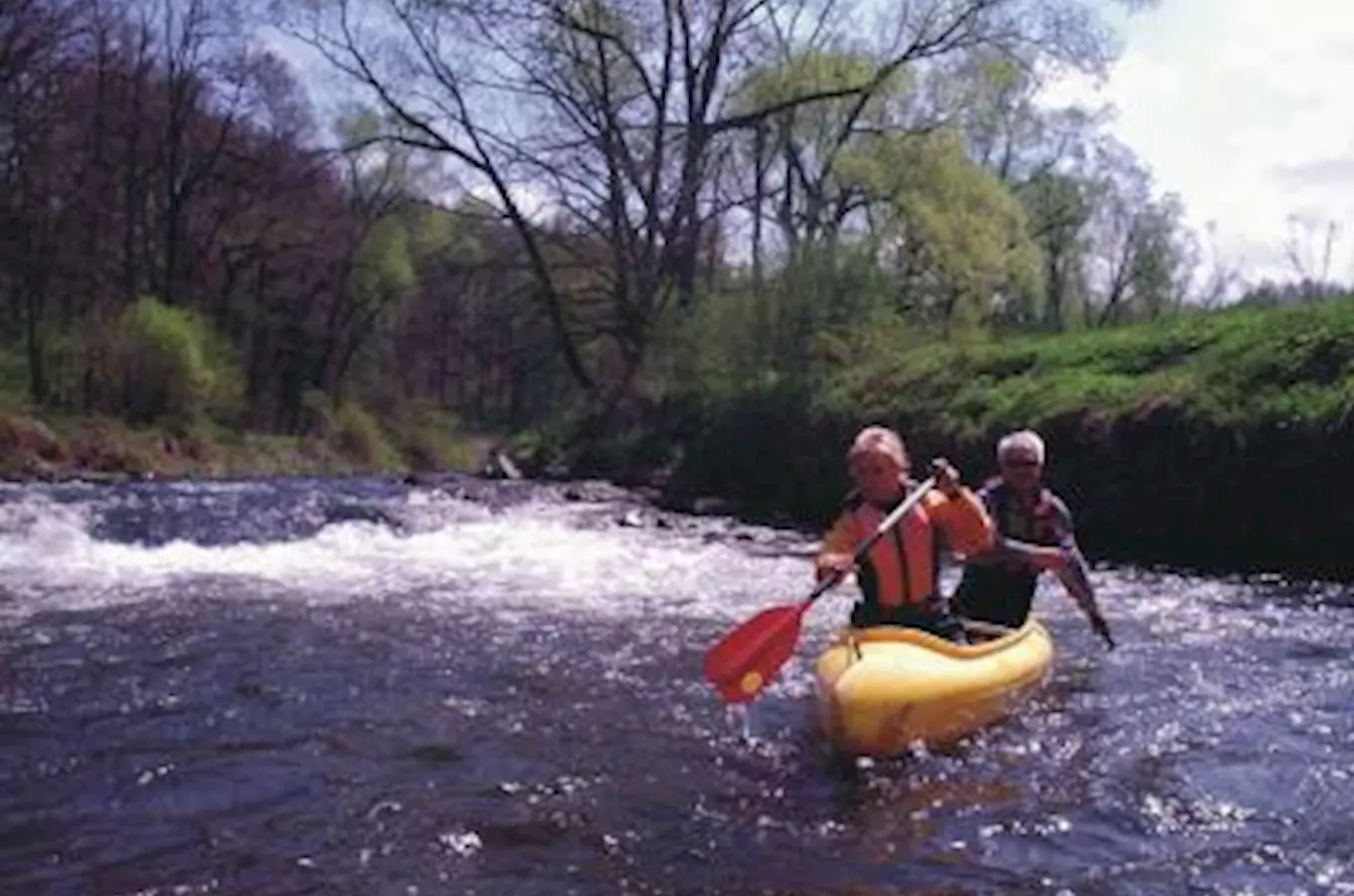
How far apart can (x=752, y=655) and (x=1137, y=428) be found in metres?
8.72

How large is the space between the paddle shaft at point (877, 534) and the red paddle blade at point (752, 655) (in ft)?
0.29

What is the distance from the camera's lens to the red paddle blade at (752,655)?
588cm

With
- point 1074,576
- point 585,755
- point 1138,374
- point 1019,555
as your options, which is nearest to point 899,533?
point 1019,555

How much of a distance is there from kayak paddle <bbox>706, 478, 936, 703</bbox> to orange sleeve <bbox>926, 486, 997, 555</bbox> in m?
0.68

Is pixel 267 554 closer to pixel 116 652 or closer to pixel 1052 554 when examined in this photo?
pixel 116 652

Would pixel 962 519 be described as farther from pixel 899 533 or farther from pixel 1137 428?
pixel 1137 428

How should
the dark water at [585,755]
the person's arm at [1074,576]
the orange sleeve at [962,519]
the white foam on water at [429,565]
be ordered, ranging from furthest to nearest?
1. the white foam on water at [429,565]
2. the person's arm at [1074,576]
3. the orange sleeve at [962,519]
4. the dark water at [585,755]

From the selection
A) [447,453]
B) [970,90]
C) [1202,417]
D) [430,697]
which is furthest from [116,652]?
[447,453]

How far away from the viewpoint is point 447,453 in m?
42.3

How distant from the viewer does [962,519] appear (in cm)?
654

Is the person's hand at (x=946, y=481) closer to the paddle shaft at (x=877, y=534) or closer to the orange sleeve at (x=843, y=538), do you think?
the paddle shaft at (x=877, y=534)

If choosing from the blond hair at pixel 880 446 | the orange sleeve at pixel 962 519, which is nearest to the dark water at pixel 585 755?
the orange sleeve at pixel 962 519

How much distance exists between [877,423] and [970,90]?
1223cm

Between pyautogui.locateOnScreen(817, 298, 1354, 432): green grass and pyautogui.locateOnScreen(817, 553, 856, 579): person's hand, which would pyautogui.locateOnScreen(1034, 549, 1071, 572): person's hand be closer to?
pyautogui.locateOnScreen(817, 553, 856, 579): person's hand
